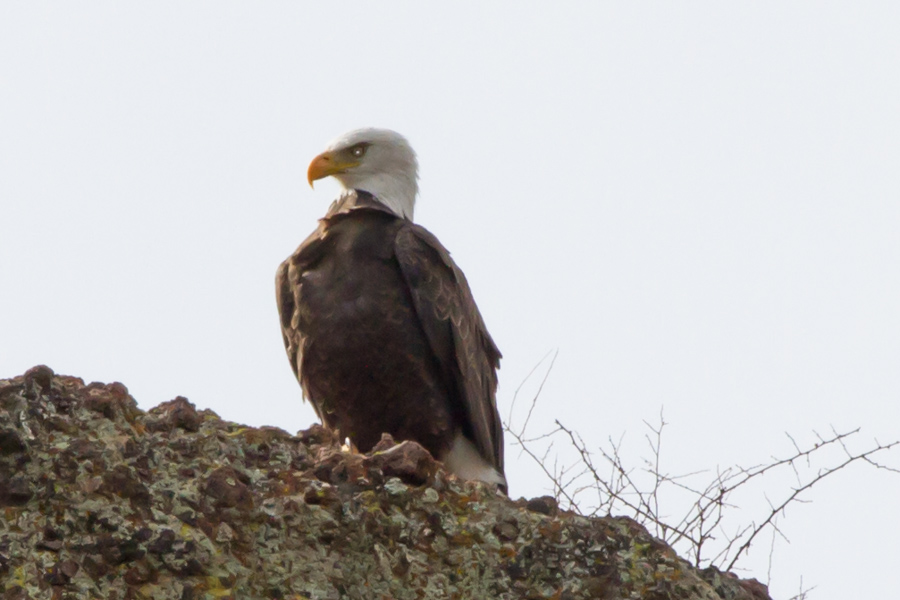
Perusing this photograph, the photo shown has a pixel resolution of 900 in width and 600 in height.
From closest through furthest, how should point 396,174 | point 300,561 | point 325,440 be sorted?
point 300,561 → point 325,440 → point 396,174

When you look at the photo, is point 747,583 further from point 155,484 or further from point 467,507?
point 155,484

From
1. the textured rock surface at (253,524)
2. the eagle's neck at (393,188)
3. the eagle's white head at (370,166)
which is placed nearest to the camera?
the textured rock surface at (253,524)

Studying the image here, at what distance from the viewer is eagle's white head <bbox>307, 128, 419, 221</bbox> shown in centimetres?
684

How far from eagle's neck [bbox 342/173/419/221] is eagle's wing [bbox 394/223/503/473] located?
1.43 feet

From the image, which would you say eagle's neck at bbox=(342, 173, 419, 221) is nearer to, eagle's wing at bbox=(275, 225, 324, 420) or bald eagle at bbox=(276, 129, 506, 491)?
bald eagle at bbox=(276, 129, 506, 491)

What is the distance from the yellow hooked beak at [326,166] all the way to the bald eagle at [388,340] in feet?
2.00

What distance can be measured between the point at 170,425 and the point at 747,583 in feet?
5.89

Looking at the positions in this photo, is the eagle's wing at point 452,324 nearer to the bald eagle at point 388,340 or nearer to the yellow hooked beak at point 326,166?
the bald eagle at point 388,340

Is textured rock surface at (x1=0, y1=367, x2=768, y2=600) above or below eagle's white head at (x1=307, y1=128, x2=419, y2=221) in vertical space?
below

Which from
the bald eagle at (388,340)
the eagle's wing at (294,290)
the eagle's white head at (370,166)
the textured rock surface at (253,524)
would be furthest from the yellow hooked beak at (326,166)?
the textured rock surface at (253,524)

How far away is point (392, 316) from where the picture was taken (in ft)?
19.4

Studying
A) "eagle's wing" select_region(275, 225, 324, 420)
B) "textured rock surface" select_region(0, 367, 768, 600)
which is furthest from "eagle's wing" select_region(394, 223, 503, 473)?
"textured rock surface" select_region(0, 367, 768, 600)

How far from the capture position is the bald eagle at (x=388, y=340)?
19.3 feet


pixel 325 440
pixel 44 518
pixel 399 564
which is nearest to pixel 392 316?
pixel 325 440
